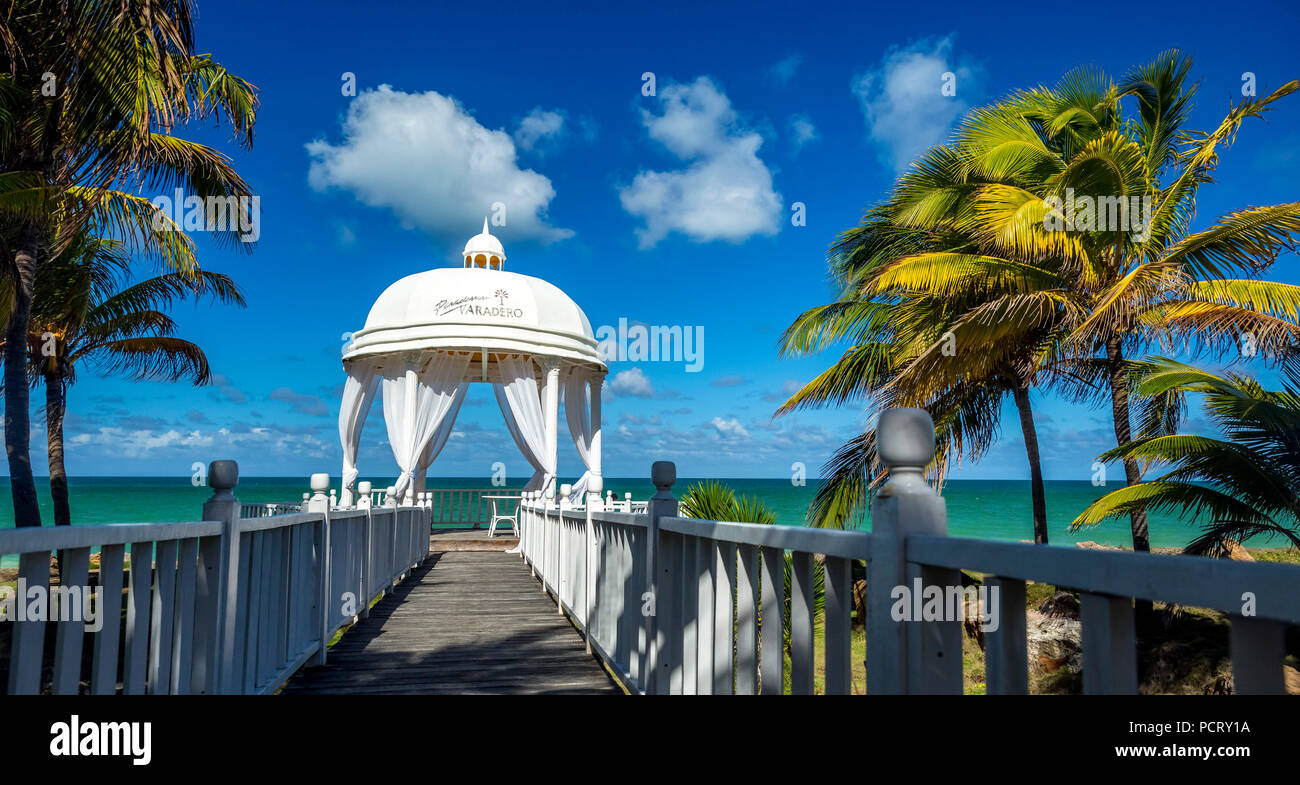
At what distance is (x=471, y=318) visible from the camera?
1302 centimetres

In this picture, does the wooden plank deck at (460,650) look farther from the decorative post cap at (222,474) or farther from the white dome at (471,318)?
the white dome at (471,318)

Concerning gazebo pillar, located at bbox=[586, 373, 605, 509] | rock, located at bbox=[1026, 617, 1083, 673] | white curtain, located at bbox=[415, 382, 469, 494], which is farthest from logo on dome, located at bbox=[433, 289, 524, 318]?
rock, located at bbox=[1026, 617, 1083, 673]

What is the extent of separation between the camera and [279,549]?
468cm

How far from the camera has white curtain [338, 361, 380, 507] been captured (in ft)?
45.6

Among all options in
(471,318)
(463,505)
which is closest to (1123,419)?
(471,318)

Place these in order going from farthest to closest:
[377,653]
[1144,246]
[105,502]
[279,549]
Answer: [105,502] → [1144,246] → [377,653] → [279,549]

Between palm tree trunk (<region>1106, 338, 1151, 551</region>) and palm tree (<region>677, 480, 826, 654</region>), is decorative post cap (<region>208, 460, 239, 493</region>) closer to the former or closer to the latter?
palm tree (<region>677, 480, 826, 654</region>)

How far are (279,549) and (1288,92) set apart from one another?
12.4 m

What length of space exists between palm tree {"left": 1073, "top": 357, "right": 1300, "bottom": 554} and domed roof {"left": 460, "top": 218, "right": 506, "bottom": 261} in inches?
418

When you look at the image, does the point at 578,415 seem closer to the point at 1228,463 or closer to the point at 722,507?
the point at 722,507

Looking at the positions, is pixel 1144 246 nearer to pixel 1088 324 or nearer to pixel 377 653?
pixel 1088 324

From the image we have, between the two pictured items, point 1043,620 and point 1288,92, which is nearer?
point 1288,92

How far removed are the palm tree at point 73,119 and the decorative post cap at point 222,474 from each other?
581cm

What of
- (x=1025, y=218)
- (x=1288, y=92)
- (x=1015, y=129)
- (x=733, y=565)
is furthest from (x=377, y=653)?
(x=1288, y=92)
